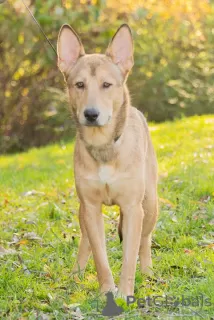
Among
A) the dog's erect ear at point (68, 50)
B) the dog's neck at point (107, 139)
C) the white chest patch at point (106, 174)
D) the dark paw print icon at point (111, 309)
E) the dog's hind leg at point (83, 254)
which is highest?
the dog's erect ear at point (68, 50)

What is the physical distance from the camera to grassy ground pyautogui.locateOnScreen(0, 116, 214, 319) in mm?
4531

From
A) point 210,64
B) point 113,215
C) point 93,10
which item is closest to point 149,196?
point 113,215

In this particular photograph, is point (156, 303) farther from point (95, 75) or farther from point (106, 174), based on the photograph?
point (95, 75)

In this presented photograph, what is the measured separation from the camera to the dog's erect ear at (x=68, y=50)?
16.5 feet

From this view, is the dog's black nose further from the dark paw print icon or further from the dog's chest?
the dark paw print icon

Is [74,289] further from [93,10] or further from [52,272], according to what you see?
[93,10]

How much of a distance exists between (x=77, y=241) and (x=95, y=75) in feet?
6.39

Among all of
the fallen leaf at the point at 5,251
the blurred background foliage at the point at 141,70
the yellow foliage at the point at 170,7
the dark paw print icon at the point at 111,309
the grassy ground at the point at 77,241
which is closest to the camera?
the dark paw print icon at the point at 111,309

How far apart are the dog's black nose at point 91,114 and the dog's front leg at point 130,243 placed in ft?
2.28

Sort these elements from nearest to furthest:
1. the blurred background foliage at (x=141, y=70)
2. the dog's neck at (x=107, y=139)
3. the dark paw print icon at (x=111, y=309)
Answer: the dark paw print icon at (x=111, y=309)
the dog's neck at (x=107, y=139)
the blurred background foliage at (x=141, y=70)

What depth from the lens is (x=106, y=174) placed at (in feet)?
15.7

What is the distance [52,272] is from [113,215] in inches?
70.4

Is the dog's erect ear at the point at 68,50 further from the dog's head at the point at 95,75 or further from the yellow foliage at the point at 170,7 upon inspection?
the yellow foliage at the point at 170,7

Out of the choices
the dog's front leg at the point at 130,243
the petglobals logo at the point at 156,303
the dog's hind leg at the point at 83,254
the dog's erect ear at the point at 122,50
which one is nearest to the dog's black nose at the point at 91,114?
the dog's erect ear at the point at 122,50
